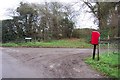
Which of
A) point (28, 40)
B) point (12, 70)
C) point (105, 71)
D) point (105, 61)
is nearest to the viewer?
point (105, 71)

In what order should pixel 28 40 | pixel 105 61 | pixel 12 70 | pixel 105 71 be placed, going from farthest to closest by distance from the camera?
1. pixel 28 40
2. pixel 105 61
3. pixel 12 70
4. pixel 105 71

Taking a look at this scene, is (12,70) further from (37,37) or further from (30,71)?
(37,37)

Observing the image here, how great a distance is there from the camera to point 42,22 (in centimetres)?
2517

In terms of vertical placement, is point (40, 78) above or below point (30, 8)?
below

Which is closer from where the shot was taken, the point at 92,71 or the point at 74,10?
the point at 92,71

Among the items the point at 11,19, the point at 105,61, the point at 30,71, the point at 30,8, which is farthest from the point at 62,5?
the point at 30,71

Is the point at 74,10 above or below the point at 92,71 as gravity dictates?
above

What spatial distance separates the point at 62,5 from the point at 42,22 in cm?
263

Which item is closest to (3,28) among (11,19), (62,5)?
(11,19)

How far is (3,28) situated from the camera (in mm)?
24188

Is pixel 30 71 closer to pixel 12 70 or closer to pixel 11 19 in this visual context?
pixel 12 70

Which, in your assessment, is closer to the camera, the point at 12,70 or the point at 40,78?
the point at 40,78

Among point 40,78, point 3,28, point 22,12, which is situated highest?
point 22,12

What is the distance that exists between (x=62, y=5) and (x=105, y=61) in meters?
15.8
